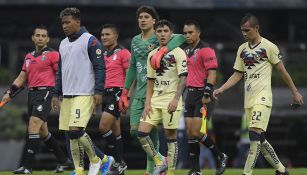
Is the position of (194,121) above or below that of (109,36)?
below

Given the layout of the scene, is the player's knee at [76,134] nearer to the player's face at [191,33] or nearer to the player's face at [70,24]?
the player's face at [70,24]

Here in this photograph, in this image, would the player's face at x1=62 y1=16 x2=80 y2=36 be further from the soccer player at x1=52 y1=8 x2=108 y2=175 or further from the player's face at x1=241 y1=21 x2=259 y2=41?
the player's face at x1=241 y1=21 x2=259 y2=41

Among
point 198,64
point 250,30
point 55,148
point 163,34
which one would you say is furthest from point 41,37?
point 250,30

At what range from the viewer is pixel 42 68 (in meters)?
18.7

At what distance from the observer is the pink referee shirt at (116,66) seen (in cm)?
1820

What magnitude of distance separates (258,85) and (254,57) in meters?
0.46

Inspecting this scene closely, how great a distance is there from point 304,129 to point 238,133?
2.23 metres

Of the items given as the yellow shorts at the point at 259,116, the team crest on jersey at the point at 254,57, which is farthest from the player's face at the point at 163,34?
the yellow shorts at the point at 259,116

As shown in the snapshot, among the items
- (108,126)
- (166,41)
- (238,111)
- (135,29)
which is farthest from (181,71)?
(135,29)

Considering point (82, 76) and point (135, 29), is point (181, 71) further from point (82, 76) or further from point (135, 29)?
point (135, 29)

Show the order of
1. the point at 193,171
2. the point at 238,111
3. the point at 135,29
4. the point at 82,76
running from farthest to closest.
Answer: the point at 135,29 → the point at 238,111 → the point at 193,171 → the point at 82,76

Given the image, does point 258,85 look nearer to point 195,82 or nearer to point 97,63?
point 195,82

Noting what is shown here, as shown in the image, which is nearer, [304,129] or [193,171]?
[193,171]

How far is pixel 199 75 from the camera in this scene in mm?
17516
